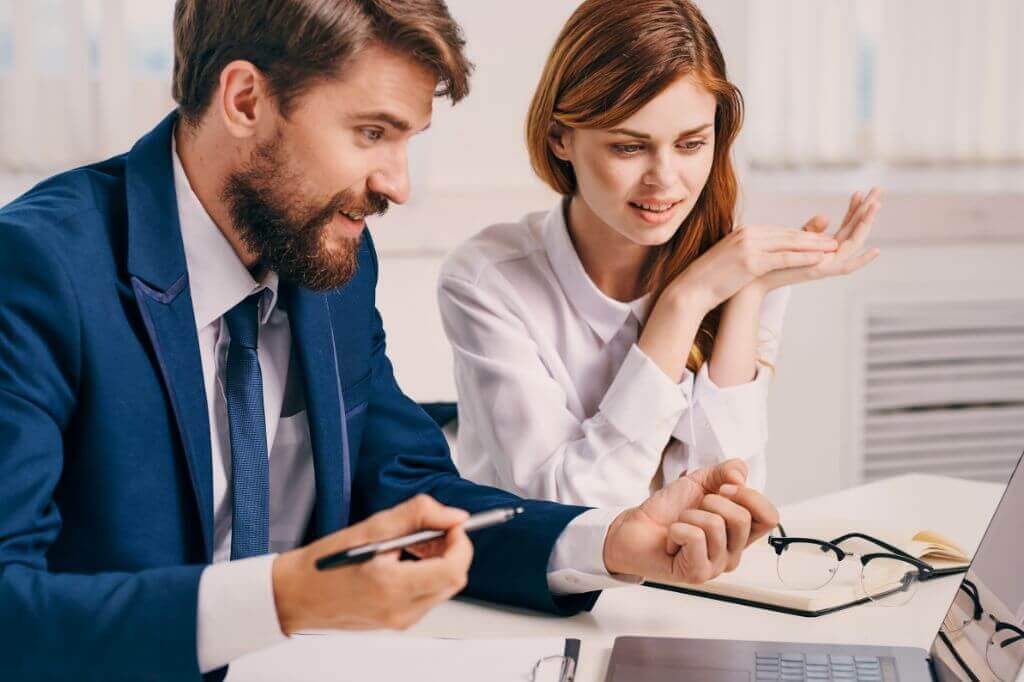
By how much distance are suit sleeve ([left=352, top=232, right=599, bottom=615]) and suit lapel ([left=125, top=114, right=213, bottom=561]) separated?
290 mm

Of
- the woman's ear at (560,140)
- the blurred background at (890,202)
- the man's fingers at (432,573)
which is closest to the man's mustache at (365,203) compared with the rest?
the man's fingers at (432,573)

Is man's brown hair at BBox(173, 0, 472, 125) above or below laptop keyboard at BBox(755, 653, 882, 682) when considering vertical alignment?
above

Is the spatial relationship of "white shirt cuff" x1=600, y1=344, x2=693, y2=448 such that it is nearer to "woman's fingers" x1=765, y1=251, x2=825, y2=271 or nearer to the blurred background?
"woman's fingers" x1=765, y1=251, x2=825, y2=271

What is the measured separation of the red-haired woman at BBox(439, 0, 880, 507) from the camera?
170 centimetres

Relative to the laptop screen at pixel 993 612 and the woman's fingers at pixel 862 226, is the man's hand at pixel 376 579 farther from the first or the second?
the woman's fingers at pixel 862 226

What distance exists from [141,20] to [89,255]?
1770 mm

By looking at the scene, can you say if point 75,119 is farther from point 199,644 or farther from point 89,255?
point 199,644

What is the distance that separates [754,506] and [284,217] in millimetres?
549

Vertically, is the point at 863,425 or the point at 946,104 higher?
the point at 946,104

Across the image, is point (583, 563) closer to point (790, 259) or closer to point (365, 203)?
point (365, 203)

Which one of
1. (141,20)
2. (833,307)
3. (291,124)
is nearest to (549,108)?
(291,124)

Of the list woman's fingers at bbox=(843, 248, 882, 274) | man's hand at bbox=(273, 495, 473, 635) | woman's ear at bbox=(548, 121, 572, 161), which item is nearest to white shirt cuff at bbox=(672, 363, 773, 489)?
woman's fingers at bbox=(843, 248, 882, 274)

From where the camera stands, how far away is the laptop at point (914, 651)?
3.14 feet

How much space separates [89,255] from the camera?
1.08m
